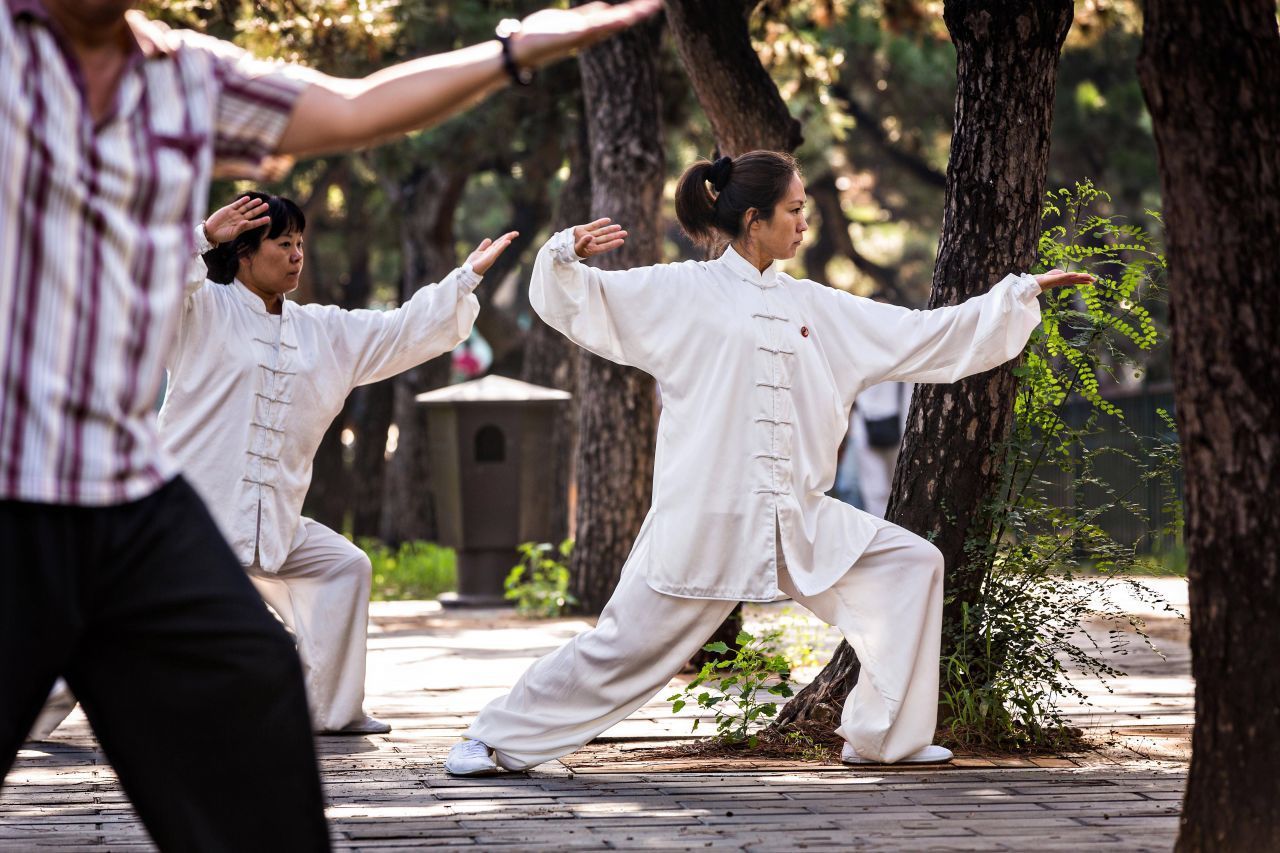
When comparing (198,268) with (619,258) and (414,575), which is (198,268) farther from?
(414,575)

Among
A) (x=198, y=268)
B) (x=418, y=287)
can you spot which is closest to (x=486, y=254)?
(x=198, y=268)

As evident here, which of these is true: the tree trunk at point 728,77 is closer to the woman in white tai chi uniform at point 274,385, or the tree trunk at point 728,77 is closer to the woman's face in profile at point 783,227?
the woman in white tai chi uniform at point 274,385

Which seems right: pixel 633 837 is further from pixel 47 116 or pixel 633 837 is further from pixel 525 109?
pixel 525 109

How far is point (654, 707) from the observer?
7.00m

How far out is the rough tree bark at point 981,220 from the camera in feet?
19.2

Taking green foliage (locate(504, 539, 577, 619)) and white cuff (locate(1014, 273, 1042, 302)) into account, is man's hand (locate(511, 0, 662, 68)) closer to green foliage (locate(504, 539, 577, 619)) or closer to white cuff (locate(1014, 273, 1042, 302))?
white cuff (locate(1014, 273, 1042, 302))

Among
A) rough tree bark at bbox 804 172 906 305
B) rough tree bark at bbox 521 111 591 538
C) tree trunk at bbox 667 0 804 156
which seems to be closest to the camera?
tree trunk at bbox 667 0 804 156

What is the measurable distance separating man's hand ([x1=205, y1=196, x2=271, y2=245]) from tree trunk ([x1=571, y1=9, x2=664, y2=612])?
4.94 meters

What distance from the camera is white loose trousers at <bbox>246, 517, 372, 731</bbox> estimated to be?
649cm

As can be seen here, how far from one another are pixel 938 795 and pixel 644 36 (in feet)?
22.6

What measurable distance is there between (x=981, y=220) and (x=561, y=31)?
10.9ft

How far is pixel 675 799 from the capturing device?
487cm

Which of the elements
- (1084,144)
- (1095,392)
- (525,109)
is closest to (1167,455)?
(1095,392)

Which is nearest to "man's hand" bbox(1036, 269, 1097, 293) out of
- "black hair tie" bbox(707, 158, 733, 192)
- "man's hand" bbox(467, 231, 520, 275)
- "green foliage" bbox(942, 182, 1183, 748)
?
"green foliage" bbox(942, 182, 1183, 748)
